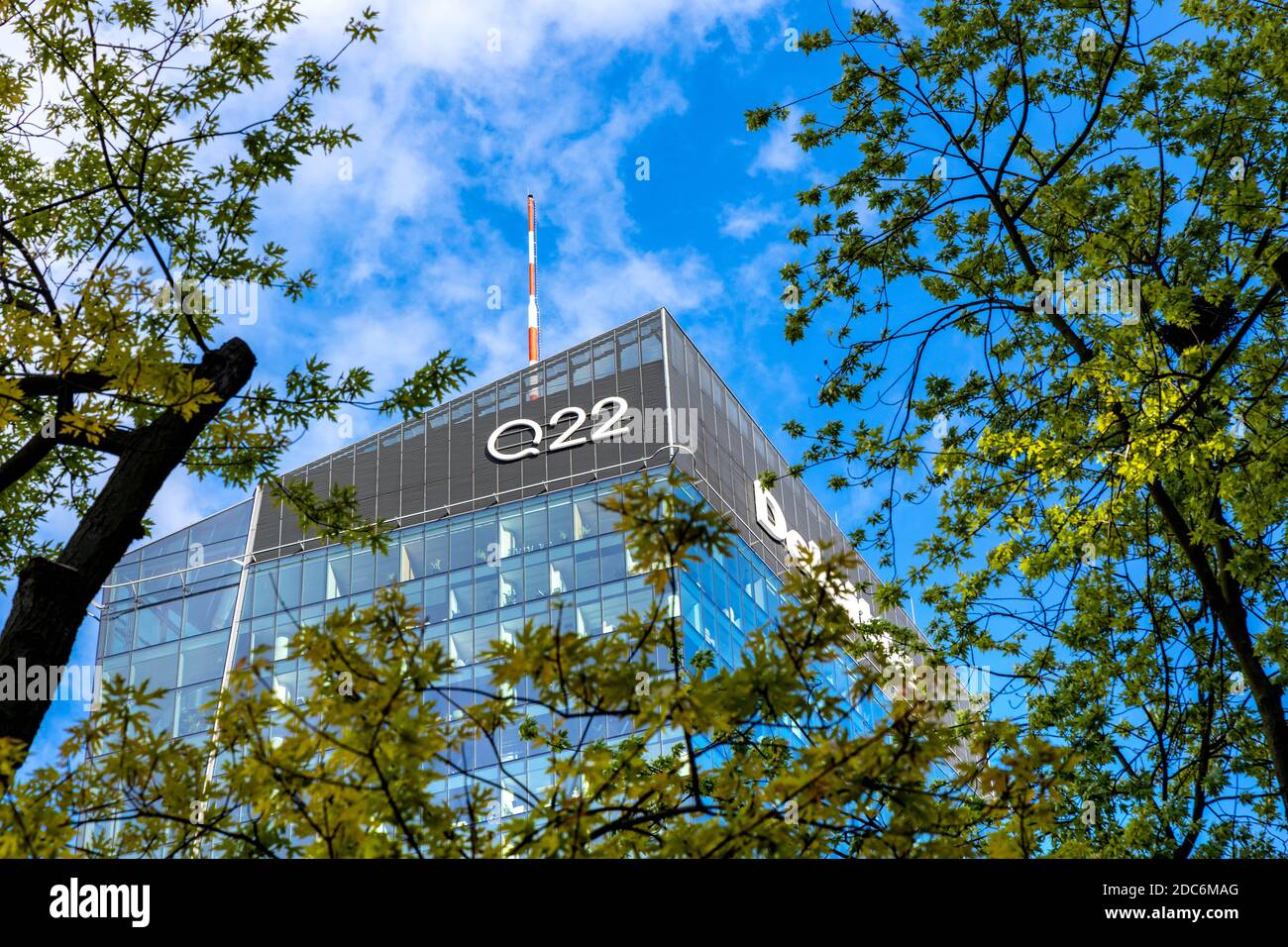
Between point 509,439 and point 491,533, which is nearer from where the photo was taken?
point 491,533

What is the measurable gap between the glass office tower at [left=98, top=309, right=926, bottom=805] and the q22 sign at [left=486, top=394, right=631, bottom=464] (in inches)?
1.8

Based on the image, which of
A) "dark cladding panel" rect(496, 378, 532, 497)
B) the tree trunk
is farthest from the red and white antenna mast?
the tree trunk

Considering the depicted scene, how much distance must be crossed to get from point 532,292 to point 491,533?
13.2 metres

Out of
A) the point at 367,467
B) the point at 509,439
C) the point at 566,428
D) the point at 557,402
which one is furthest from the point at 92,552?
the point at 367,467

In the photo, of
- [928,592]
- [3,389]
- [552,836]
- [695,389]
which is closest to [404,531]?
[695,389]

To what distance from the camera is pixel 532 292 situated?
47625 mm

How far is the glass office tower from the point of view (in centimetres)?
3612

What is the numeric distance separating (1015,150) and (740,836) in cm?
986

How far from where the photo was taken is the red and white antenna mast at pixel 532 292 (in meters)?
45.8

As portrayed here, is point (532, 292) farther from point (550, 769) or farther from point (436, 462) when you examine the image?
point (550, 769)

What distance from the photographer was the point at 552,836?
318 centimetres

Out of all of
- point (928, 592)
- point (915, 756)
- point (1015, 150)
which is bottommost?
point (915, 756)
